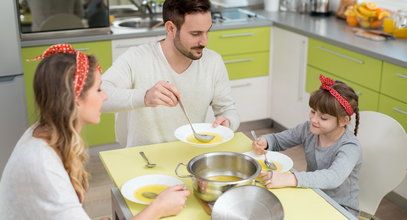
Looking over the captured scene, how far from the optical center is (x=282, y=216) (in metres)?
1.54

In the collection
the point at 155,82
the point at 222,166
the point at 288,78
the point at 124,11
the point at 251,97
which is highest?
the point at 124,11

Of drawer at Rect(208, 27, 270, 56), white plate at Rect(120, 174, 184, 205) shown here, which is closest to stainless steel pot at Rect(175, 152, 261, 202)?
white plate at Rect(120, 174, 184, 205)

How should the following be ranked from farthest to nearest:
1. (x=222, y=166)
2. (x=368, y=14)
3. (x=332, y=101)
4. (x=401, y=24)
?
(x=368, y=14) < (x=401, y=24) < (x=332, y=101) < (x=222, y=166)

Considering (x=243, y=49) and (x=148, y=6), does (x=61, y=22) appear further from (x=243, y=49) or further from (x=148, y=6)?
(x=243, y=49)

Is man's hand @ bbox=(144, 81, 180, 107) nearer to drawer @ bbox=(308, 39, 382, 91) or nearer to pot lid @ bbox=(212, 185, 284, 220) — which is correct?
pot lid @ bbox=(212, 185, 284, 220)

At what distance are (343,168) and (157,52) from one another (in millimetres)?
938

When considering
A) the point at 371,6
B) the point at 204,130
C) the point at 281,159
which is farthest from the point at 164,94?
the point at 371,6

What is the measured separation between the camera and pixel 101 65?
3.58 metres

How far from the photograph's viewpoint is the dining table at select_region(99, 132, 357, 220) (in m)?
1.65

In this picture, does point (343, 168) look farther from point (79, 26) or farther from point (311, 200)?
point (79, 26)

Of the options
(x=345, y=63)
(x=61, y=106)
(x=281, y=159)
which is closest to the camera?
(x=61, y=106)

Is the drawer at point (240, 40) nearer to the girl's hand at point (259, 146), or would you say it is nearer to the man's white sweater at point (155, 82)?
the man's white sweater at point (155, 82)

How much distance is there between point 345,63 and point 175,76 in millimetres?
1425

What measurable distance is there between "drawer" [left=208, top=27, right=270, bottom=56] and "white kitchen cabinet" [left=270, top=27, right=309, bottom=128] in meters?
0.09
